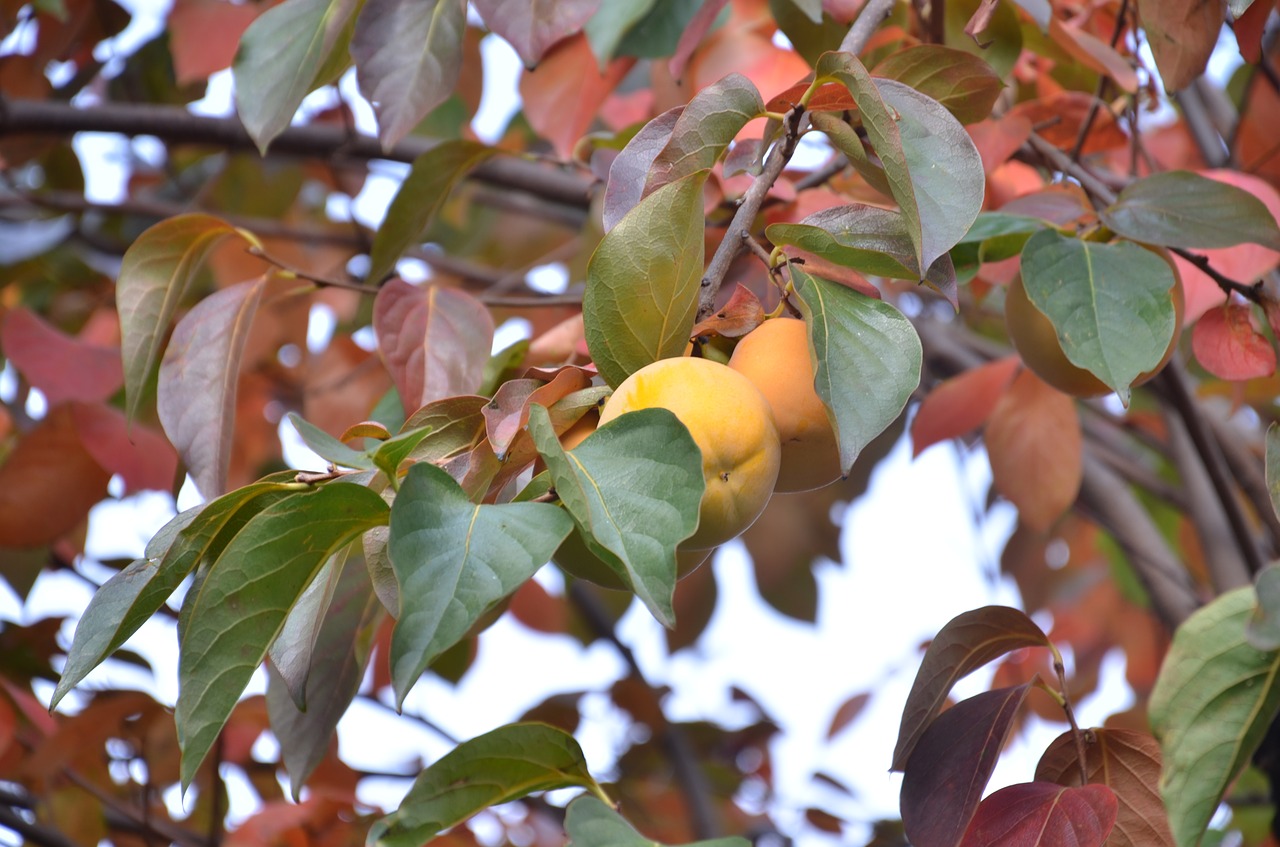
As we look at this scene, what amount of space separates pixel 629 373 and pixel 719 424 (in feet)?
0.26

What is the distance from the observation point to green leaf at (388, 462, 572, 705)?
0.42m

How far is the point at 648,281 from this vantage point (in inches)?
21.8

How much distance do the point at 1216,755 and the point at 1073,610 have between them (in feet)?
5.79

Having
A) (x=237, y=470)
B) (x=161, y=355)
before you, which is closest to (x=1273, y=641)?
(x=161, y=355)

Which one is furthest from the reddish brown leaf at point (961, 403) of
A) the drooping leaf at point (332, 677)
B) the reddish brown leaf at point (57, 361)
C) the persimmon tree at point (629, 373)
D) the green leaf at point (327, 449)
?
the reddish brown leaf at point (57, 361)

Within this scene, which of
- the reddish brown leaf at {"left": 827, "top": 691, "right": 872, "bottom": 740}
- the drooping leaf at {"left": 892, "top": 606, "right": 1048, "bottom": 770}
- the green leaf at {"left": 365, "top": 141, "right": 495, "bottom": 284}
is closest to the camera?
the drooping leaf at {"left": 892, "top": 606, "right": 1048, "bottom": 770}

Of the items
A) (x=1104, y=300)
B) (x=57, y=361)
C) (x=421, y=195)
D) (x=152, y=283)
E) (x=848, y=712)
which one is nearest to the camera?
(x=1104, y=300)

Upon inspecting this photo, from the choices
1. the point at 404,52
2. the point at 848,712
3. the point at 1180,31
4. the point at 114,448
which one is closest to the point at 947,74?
the point at 1180,31

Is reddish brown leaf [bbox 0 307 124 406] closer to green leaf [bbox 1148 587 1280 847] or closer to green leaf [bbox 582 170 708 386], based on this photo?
green leaf [bbox 582 170 708 386]

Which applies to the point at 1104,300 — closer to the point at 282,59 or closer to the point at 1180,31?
the point at 1180,31

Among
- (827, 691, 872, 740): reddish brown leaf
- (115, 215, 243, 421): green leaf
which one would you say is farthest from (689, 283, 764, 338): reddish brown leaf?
(827, 691, 872, 740): reddish brown leaf

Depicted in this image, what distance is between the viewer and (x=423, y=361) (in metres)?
0.87

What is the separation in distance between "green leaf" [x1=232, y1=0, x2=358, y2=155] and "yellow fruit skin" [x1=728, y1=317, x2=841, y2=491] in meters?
0.41

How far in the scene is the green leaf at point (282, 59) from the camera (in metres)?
0.81
